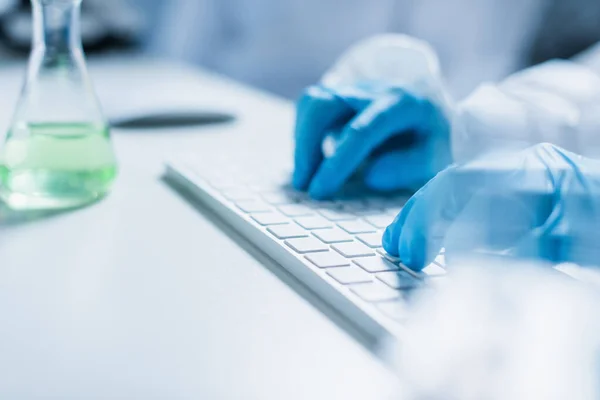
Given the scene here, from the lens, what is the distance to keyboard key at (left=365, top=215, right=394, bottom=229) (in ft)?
2.17

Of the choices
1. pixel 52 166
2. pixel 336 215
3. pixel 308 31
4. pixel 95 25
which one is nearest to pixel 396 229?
pixel 336 215

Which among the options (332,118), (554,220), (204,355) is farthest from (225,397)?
(332,118)

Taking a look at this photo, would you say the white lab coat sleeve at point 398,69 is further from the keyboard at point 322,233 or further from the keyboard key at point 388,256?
the keyboard key at point 388,256

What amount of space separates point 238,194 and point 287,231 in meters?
0.13

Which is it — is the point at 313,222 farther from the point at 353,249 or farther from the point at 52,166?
the point at 52,166

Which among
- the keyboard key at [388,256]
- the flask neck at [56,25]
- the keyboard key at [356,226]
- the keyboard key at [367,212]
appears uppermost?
the flask neck at [56,25]

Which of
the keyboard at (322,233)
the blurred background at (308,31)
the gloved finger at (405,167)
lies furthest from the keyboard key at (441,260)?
the blurred background at (308,31)

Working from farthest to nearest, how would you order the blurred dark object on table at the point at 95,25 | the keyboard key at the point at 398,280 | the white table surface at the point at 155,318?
the blurred dark object on table at the point at 95,25
the keyboard key at the point at 398,280
the white table surface at the point at 155,318

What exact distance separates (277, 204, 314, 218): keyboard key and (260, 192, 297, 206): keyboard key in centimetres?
1

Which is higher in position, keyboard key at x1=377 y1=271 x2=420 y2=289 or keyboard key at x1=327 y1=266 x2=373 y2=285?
keyboard key at x1=377 y1=271 x2=420 y2=289

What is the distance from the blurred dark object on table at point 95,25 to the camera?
6.48 ft

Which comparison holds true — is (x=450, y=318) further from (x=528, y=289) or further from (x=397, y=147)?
(x=397, y=147)

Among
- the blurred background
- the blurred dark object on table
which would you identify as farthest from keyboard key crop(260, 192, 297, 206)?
the blurred dark object on table

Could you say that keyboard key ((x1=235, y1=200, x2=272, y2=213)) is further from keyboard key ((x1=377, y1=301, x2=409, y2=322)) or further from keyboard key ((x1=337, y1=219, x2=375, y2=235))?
keyboard key ((x1=377, y1=301, x2=409, y2=322))
